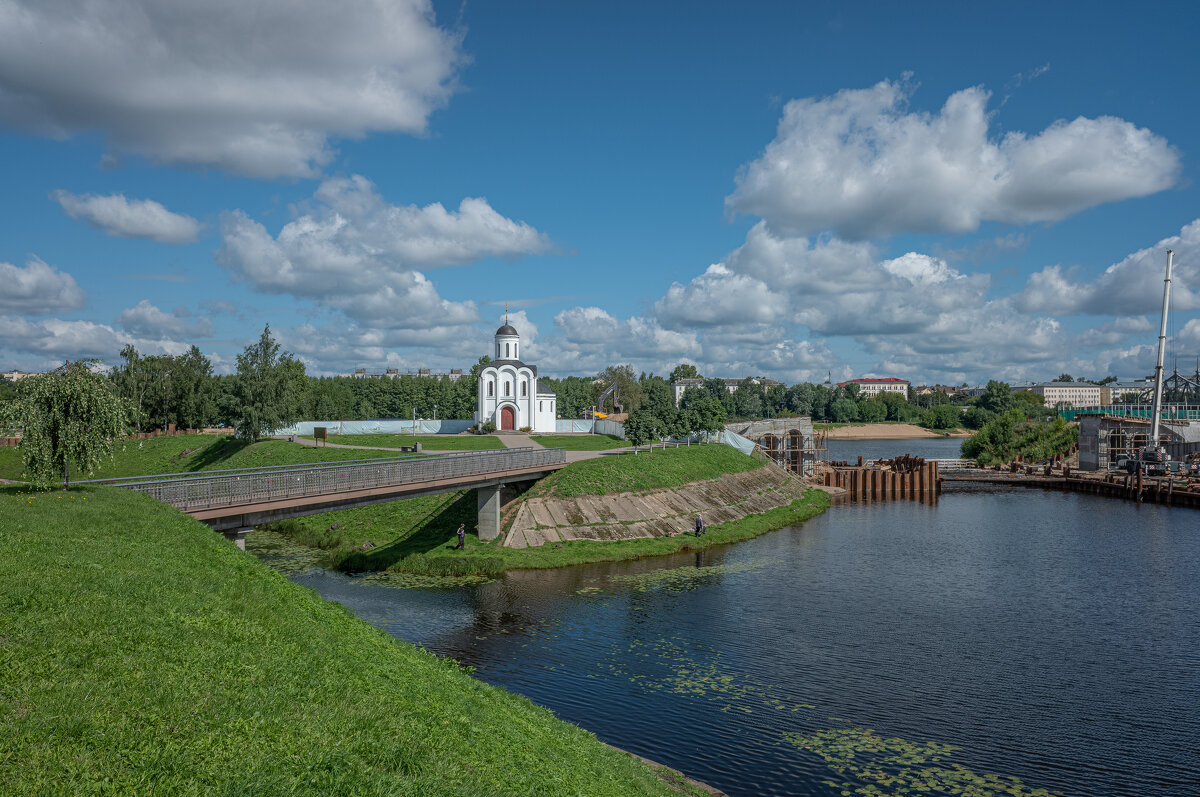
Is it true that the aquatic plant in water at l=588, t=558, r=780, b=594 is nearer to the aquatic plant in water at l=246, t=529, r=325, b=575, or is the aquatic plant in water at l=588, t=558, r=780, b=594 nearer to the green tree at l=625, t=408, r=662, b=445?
the aquatic plant in water at l=246, t=529, r=325, b=575

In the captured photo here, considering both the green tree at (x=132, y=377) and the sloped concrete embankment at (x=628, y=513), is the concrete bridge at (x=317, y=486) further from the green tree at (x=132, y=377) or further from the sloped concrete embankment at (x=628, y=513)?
the green tree at (x=132, y=377)

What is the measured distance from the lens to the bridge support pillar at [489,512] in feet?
153

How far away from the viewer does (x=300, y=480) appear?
1372 inches

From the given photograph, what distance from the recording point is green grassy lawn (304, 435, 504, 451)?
253 feet

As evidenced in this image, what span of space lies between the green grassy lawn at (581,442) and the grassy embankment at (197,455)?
64.4ft

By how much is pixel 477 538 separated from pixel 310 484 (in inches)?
534

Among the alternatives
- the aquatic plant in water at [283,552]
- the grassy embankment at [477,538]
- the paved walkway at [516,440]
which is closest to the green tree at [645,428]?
the grassy embankment at [477,538]

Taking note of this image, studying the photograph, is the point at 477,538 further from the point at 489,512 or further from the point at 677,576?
the point at 677,576

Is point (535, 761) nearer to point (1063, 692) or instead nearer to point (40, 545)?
point (40, 545)

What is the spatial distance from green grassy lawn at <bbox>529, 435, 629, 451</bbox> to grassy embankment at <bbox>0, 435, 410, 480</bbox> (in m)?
19.6

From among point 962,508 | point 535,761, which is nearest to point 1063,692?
point 535,761

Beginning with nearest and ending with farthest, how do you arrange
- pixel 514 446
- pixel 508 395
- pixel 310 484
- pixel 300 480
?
pixel 300 480, pixel 310 484, pixel 514 446, pixel 508 395

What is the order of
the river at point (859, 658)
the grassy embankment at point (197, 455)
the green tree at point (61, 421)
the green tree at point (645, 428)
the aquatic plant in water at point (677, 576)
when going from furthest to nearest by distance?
1. the grassy embankment at point (197, 455)
2. the green tree at point (645, 428)
3. the aquatic plant in water at point (677, 576)
4. the green tree at point (61, 421)
5. the river at point (859, 658)

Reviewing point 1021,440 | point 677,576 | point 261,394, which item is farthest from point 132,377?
point 1021,440
